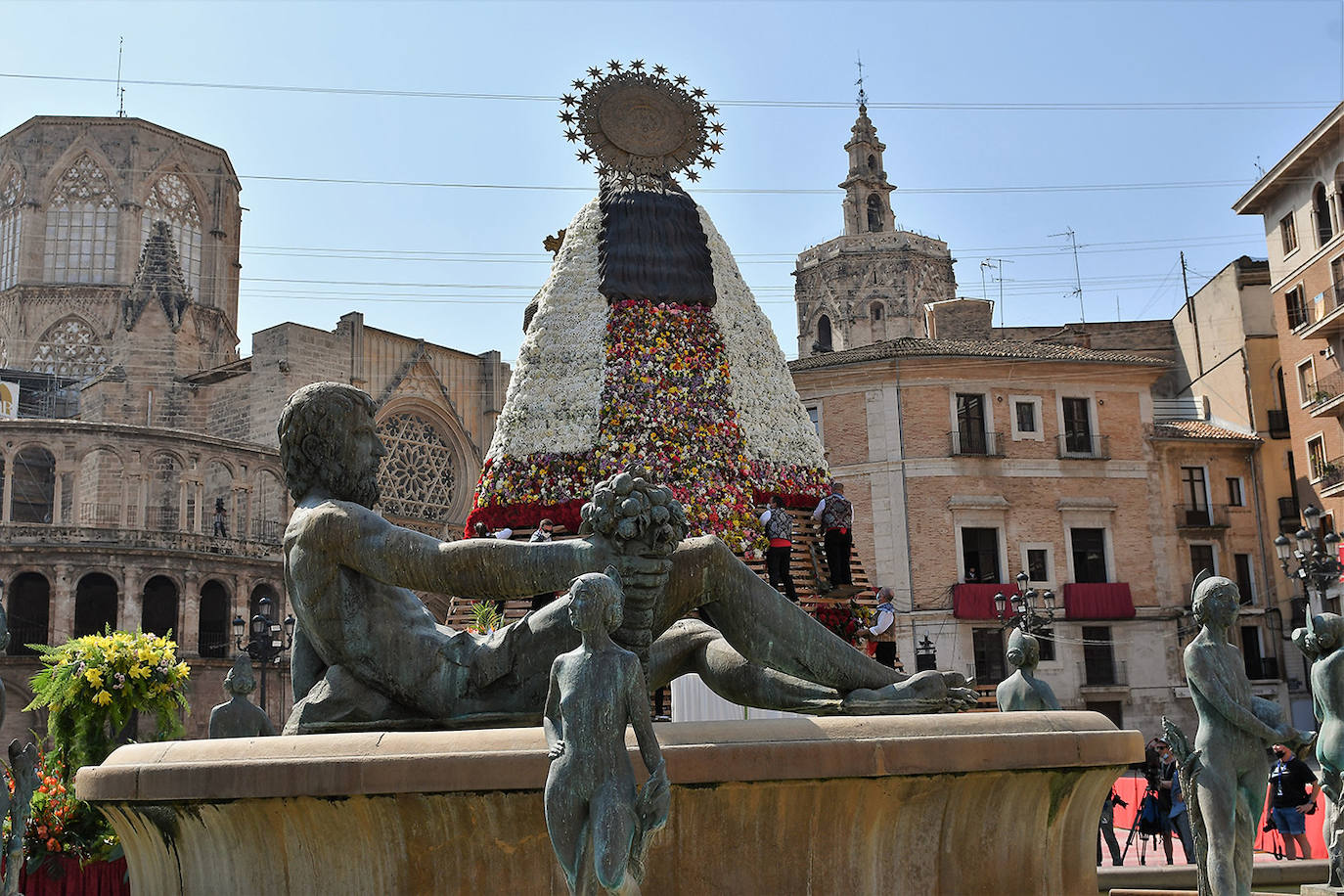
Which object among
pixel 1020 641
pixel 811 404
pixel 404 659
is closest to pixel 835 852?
pixel 404 659

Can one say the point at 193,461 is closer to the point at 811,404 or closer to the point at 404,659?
the point at 811,404

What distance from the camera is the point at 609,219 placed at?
1476 cm

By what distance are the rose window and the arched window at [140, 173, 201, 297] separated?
12.3 meters

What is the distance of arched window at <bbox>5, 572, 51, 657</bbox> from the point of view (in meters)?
36.8

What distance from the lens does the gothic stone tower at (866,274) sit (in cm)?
7025

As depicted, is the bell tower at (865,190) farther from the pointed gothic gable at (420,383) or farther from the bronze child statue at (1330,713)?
the bronze child statue at (1330,713)

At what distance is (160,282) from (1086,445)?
118 ft

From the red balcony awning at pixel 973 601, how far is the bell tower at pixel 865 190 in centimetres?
4185

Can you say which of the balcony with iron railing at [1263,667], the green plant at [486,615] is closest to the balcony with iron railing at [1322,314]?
the balcony with iron railing at [1263,667]

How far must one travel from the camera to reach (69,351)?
5428 centimetres

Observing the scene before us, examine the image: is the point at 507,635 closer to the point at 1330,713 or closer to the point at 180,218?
the point at 1330,713

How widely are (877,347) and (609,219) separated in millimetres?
24532

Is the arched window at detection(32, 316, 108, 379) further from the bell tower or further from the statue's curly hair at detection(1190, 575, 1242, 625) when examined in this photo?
the statue's curly hair at detection(1190, 575, 1242, 625)

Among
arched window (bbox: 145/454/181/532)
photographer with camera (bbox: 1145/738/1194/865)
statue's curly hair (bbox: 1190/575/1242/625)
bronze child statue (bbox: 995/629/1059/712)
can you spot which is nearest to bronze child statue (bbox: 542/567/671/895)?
statue's curly hair (bbox: 1190/575/1242/625)
